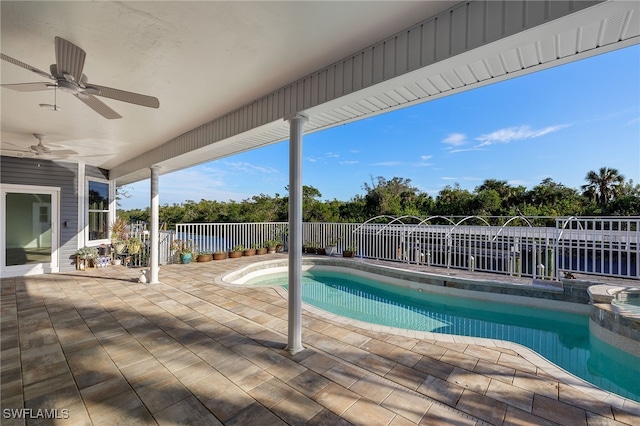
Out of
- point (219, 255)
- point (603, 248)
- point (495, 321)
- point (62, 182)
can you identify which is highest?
point (62, 182)

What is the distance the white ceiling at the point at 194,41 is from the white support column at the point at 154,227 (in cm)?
233

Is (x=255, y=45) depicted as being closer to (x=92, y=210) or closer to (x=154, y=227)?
(x=154, y=227)

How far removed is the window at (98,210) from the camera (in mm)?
7316

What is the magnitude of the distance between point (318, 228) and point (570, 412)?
800 centimetres

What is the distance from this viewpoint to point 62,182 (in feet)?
21.6

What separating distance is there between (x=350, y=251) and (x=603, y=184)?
23576mm

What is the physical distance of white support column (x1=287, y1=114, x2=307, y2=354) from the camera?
281 cm

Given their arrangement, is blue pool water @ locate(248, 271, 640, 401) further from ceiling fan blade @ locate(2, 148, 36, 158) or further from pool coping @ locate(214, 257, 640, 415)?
ceiling fan blade @ locate(2, 148, 36, 158)

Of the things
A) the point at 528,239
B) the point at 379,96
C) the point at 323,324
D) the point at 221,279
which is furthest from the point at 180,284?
the point at 528,239

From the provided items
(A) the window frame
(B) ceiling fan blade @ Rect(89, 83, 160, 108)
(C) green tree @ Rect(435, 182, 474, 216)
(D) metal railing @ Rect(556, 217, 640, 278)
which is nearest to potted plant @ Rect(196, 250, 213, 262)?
(A) the window frame

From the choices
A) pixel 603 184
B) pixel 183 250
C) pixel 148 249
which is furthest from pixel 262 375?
pixel 603 184

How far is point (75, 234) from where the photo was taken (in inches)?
266

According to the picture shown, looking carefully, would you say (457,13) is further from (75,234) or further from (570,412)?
(75,234)

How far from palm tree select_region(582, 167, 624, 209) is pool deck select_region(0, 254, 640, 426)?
2571cm
